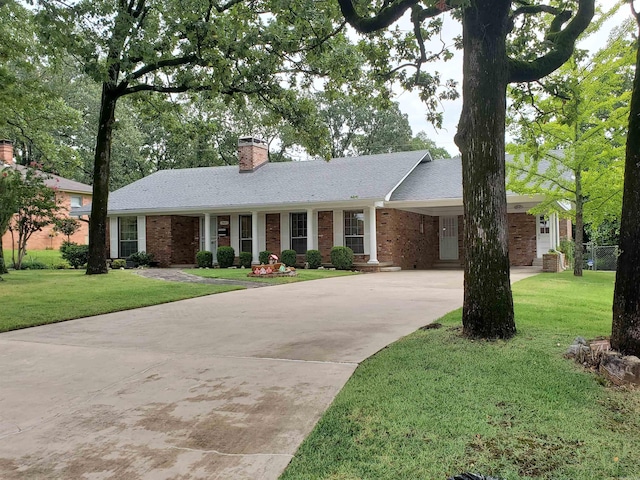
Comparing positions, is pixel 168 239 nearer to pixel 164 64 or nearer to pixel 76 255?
pixel 76 255

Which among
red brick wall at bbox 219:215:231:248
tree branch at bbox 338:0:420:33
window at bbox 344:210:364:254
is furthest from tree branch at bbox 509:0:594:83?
red brick wall at bbox 219:215:231:248

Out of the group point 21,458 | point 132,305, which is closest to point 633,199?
point 21,458

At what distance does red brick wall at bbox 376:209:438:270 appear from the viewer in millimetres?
19734

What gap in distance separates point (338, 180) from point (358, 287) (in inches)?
368

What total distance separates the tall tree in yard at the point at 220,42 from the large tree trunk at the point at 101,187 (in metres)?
1.79

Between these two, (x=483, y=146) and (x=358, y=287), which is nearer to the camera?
(x=483, y=146)

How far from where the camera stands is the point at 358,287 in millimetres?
12867

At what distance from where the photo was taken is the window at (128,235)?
76.4 feet

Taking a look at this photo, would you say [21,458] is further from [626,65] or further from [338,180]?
[338,180]

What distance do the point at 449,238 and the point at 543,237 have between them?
4624mm

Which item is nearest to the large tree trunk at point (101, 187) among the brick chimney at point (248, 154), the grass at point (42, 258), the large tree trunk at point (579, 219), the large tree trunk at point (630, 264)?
the grass at point (42, 258)

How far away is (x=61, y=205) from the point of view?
28.6 m

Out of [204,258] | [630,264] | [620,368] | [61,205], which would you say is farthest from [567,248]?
[61,205]

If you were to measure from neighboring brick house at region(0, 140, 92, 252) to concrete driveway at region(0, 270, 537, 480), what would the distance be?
69.0ft
